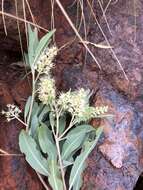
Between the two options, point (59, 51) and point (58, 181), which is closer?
point (58, 181)

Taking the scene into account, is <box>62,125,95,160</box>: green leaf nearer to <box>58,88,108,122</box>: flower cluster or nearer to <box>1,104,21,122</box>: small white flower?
<box>58,88,108,122</box>: flower cluster

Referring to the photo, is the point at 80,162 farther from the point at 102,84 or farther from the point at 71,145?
the point at 102,84

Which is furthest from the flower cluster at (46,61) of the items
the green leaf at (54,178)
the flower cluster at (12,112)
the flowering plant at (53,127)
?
the green leaf at (54,178)

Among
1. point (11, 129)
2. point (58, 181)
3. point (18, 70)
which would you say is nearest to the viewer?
point (58, 181)

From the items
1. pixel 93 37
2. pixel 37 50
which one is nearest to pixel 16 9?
pixel 37 50

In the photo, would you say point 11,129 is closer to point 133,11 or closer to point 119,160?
point 119,160

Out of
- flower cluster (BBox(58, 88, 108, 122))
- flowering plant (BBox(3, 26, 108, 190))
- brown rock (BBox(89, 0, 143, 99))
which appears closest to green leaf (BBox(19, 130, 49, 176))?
flowering plant (BBox(3, 26, 108, 190))

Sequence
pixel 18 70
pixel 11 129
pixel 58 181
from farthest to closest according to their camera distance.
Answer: pixel 18 70, pixel 11 129, pixel 58 181
